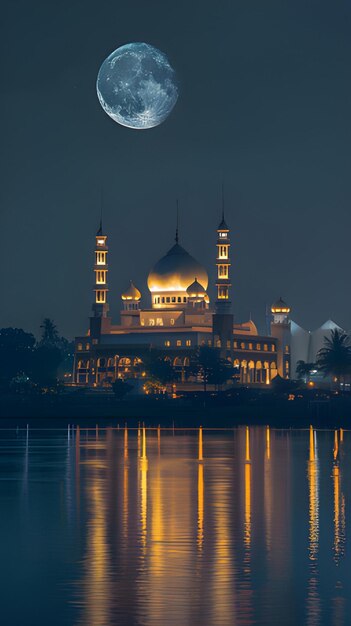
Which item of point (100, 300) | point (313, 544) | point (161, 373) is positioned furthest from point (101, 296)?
point (313, 544)

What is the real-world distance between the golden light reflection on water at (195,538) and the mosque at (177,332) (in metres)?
97.9

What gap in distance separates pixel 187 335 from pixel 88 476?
362 ft

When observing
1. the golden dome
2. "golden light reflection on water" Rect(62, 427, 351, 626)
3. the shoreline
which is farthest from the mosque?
"golden light reflection on water" Rect(62, 427, 351, 626)

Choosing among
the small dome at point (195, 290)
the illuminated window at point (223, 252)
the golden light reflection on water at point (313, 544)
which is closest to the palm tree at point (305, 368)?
the small dome at point (195, 290)

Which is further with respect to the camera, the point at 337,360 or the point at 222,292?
the point at 222,292

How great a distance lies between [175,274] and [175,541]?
13780cm

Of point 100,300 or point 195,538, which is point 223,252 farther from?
point 195,538

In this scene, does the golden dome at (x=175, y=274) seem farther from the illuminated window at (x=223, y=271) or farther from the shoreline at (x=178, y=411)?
the shoreline at (x=178, y=411)

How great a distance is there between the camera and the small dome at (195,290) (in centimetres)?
17100

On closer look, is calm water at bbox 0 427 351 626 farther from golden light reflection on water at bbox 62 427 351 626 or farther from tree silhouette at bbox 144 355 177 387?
tree silhouette at bbox 144 355 177 387

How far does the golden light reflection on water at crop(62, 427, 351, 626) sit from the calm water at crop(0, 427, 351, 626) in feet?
0.13

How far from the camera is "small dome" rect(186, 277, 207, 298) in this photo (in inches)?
6732

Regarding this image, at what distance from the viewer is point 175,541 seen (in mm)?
34812

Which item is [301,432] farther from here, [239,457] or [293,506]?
[293,506]
